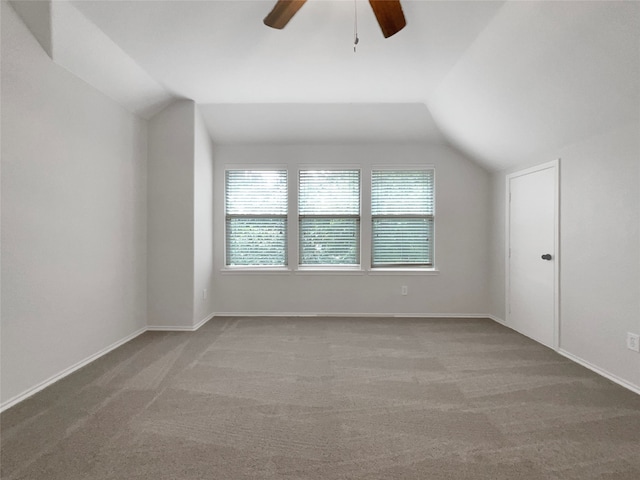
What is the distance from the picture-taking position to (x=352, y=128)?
460cm

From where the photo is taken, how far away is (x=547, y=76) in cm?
273

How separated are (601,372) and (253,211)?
4169 mm

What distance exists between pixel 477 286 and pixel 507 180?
1485 mm

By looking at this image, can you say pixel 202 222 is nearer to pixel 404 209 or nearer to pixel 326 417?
pixel 404 209

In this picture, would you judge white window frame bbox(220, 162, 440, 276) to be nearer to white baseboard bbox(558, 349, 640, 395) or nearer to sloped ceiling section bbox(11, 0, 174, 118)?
sloped ceiling section bbox(11, 0, 174, 118)

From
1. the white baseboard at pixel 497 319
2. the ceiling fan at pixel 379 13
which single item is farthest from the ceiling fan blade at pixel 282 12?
the white baseboard at pixel 497 319

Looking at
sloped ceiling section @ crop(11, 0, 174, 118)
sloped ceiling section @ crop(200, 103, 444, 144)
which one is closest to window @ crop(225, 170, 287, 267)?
sloped ceiling section @ crop(200, 103, 444, 144)

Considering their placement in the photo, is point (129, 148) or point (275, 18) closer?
point (275, 18)

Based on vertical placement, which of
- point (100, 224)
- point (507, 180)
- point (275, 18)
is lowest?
point (100, 224)

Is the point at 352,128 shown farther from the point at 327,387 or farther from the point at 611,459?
the point at 611,459

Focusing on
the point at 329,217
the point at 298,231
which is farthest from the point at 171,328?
the point at 329,217

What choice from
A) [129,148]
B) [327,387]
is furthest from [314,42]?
[327,387]

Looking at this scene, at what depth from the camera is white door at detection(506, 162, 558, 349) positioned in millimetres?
3520

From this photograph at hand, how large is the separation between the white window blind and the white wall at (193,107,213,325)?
1.26 m
